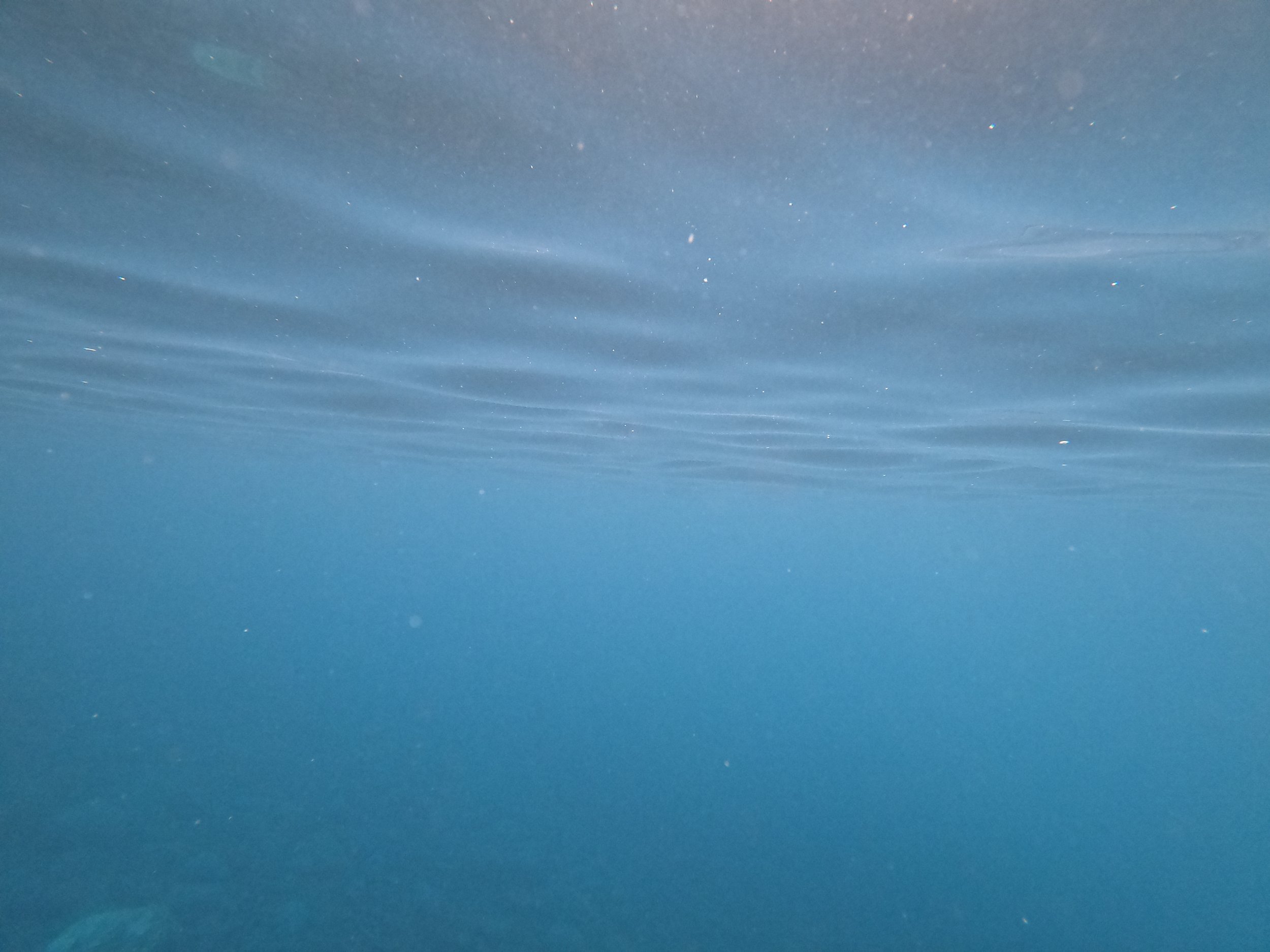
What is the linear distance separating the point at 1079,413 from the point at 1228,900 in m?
32.8

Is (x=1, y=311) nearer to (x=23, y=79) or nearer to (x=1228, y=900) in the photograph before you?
(x=23, y=79)

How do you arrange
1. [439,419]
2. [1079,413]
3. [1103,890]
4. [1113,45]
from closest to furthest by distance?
[1113,45] < [1079,413] < [439,419] < [1103,890]

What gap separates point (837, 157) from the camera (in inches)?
205

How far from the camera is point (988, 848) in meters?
26.1

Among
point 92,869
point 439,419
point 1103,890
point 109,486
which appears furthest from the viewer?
point 109,486

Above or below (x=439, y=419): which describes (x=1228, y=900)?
below

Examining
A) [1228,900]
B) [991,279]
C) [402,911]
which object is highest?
[991,279]

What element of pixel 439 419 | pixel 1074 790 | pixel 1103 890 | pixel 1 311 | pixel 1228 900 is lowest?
pixel 1074 790

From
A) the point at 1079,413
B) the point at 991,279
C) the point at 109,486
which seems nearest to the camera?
the point at 991,279

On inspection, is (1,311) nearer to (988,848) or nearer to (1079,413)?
(1079,413)

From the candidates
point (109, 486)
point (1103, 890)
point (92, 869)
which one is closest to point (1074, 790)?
point (1103, 890)

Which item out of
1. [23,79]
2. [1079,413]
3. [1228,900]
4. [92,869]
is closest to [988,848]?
[1228,900]

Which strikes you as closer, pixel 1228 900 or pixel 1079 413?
pixel 1079 413

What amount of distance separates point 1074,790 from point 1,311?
64.2m
